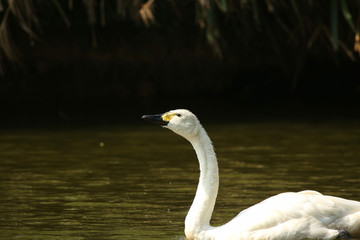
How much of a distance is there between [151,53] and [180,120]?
1062cm

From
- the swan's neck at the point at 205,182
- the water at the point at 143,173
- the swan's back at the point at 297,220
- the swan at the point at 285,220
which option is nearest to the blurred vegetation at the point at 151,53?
the water at the point at 143,173

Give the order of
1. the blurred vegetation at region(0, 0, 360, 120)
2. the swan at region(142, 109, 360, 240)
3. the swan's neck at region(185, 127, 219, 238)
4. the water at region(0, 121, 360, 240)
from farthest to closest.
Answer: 1. the blurred vegetation at region(0, 0, 360, 120)
2. the water at region(0, 121, 360, 240)
3. the swan's neck at region(185, 127, 219, 238)
4. the swan at region(142, 109, 360, 240)

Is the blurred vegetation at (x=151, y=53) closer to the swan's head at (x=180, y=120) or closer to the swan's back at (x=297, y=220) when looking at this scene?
the swan's head at (x=180, y=120)

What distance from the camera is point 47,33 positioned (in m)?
17.0

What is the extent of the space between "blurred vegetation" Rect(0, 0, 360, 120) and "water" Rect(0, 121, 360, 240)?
3.38 m

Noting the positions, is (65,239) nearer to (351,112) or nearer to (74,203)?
(74,203)

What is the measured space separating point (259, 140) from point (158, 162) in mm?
2134

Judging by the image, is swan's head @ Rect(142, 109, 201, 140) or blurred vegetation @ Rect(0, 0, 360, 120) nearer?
swan's head @ Rect(142, 109, 201, 140)

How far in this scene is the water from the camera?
295 inches

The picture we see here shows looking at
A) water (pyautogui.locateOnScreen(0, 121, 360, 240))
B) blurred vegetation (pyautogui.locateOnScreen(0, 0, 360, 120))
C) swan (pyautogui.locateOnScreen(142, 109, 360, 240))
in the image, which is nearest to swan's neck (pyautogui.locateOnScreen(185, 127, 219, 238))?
swan (pyautogui.locateOnScreen(142, 109, 360, 240))

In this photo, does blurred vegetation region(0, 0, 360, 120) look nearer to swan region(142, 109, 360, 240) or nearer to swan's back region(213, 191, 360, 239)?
swan region(142, 109, 360, 240)

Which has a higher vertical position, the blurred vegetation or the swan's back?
the swan's back

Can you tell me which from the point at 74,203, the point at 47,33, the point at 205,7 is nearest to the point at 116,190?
the point at 74,203

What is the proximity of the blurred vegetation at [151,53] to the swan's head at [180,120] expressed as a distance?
8947 millimetres
